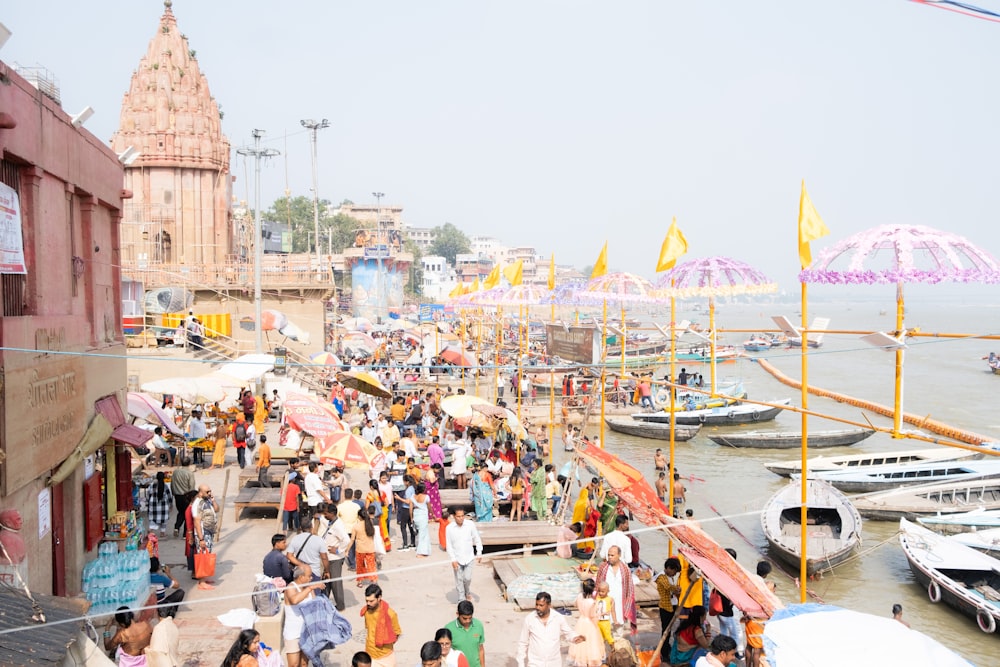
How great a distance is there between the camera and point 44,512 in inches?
345

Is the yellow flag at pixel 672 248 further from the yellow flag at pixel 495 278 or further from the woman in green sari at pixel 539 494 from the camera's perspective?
the yellow flag at pixel 495 278

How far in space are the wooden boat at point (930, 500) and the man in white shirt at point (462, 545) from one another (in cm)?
1244

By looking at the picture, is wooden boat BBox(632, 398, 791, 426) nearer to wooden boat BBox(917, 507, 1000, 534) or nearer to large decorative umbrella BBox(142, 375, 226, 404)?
wooden boat BBox(917, 507, 1000, 534)

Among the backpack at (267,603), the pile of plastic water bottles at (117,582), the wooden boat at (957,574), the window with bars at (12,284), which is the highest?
the window with bars at (12,284)

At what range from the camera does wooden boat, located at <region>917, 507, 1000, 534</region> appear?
16703 mm

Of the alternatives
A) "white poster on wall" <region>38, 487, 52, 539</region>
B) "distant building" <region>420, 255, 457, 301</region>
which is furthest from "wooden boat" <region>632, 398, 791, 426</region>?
"distant building" <region>420, 255, 457, 301</region>

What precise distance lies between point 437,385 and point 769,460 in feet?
38.7

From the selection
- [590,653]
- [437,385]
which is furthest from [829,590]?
[437,385]

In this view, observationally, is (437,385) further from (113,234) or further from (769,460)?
(113,234)

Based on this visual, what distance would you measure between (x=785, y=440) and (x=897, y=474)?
6.85 metres

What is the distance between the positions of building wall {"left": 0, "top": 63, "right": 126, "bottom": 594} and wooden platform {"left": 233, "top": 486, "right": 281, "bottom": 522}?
3.05 meters

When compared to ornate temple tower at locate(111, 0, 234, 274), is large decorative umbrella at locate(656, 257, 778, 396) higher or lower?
lower

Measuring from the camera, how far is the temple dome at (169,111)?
38.8 metres

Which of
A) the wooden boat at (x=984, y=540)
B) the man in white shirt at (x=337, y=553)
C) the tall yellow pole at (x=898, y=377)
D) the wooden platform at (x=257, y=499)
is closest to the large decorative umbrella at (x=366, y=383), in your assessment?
the wooden platform at (x=257, y=499)
